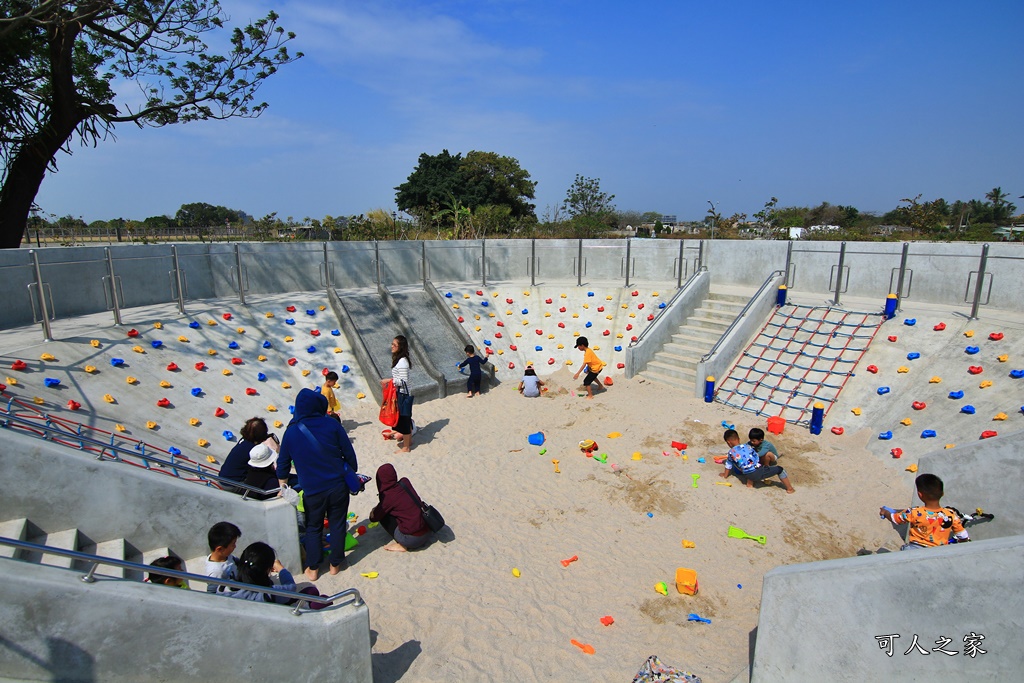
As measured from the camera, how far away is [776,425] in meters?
9.23

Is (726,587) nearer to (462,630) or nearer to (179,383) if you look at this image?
(462,630)

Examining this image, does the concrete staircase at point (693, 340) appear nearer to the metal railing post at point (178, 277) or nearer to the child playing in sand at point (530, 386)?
the child playing in sand at point (530, 386)

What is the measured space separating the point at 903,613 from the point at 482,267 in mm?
13041

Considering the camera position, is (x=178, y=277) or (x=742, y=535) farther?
(x=178, y=277)

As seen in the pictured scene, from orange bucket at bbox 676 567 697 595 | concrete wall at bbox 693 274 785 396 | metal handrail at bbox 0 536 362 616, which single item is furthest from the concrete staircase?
metal handrail at bbox 0 536 362 616

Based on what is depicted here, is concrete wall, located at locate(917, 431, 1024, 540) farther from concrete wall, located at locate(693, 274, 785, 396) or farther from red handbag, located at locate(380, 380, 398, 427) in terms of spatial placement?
red handbag, located at locate(380, 380, 398, 427)

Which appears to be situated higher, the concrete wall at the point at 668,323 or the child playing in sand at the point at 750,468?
the concrete wall at the point at 668,323

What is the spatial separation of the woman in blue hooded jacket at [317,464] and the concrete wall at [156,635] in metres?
1.47

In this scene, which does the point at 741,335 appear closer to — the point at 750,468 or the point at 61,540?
the point at 750,468

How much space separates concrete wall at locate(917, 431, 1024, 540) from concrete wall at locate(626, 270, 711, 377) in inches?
259

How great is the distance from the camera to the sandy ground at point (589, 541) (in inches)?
187

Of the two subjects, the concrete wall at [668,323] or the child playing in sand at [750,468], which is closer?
the child playing in sand at [750,468]

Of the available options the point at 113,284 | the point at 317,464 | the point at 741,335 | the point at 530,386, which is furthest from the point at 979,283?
the point at 113,284

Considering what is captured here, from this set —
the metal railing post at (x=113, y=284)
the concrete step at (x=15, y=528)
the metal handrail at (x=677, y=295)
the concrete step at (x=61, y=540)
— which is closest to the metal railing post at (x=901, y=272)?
the metal handrail at (x=677, y=295)
